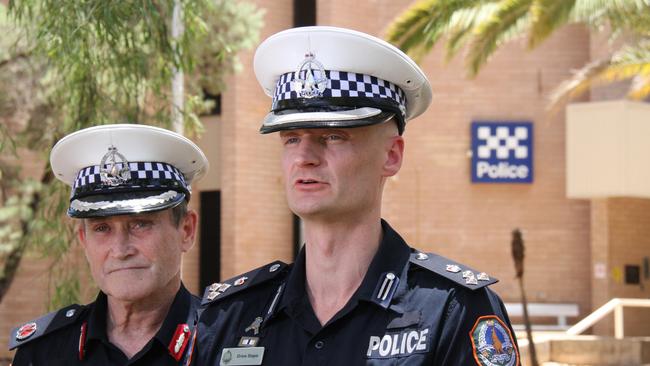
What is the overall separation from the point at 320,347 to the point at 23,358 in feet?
4.64

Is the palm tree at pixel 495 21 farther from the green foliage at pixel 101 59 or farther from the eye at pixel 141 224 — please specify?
the eye at pixel 141 224

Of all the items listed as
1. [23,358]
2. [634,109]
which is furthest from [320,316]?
[634,109]

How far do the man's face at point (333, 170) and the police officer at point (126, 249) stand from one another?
3.18 feet

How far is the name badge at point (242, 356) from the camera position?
282 centimetres

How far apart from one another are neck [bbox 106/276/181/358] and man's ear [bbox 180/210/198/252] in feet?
0.54

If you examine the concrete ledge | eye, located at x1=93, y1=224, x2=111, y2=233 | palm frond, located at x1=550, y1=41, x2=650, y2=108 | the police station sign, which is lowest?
the concrete ledge

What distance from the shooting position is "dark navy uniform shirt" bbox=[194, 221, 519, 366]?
2.69 m

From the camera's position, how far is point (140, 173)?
378cm

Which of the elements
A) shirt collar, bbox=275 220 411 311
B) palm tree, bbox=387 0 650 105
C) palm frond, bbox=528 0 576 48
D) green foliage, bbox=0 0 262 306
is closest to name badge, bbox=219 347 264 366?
shirt collar, bbox=275 220 411 311

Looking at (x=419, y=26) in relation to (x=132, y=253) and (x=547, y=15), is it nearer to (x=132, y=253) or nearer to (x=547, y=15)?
(x=547, y=15)

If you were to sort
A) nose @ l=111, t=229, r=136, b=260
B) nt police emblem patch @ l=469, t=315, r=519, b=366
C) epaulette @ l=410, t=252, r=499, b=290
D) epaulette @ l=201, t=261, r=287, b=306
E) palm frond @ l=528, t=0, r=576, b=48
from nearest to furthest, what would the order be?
nt police emblem patch @ l=469, t=315, r=519, b=366 → epaulette @ l=410, t=252, r=499, b=290 → epaulette @ l=201, t=261, r=287, b=306 → nose @ l=111, t=229, r=136, b=260 → palm frond @ l=528, t=0, r=576, b=48

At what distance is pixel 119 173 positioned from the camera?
3750 mm

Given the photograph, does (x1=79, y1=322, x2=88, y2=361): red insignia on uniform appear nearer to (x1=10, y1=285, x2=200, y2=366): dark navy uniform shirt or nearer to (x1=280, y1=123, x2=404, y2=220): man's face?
(x1=10, y1=285, x2=200, y2=366): dark navy uniform shirt

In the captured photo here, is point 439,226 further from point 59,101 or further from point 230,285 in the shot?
point 230,285
